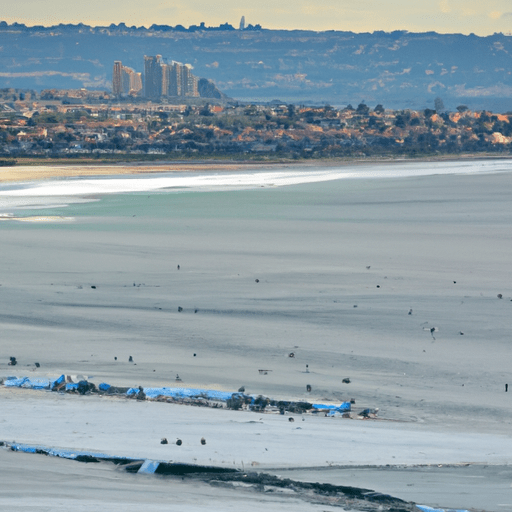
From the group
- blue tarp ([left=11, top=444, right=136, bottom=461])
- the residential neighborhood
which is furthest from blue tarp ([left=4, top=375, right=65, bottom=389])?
the residential neighborhood

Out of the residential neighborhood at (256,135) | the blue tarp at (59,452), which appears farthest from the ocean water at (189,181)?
the blue tarp at (59,452)

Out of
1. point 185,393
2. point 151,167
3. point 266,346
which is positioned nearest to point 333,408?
point 185,393

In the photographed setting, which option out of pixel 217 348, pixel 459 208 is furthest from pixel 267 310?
pixel 459 208

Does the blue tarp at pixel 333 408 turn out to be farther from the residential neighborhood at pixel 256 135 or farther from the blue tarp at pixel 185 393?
the residential neighborhood at pixel 256 135

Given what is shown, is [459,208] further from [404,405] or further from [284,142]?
[284,142]

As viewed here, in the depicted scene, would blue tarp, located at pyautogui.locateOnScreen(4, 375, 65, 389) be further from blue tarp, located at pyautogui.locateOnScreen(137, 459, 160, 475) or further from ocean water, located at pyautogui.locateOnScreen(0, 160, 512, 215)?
ocean water, located at pyautogui.locateOnScreen(0, 160, 512, 215)

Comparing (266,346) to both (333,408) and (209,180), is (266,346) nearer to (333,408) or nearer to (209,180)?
(333,408)

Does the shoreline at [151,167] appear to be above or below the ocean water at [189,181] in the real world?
below
